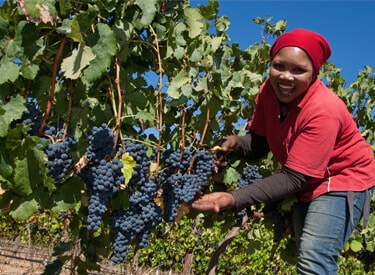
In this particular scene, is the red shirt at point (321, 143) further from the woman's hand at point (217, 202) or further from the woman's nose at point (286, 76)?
the woman's hand at point (217, 202)

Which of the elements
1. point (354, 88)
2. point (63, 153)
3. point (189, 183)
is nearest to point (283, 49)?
point (189, 183)

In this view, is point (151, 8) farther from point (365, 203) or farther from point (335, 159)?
point (365, 203)

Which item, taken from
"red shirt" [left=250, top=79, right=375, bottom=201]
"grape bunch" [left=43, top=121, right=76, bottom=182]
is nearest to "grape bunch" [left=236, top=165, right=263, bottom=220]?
"red shirt" [left=250, top=79, right=375, bottom=201]

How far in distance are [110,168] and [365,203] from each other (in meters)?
1.38

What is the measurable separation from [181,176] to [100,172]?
1.77ft

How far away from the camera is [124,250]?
2219 mm

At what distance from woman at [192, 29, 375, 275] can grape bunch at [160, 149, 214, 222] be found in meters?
0.08

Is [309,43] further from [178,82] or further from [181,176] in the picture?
[181,176]

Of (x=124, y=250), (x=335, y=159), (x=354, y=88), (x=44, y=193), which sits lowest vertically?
(x=124, y=250)

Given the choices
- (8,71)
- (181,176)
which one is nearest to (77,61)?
(8,71)

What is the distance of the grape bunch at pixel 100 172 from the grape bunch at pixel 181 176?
0.39 meters

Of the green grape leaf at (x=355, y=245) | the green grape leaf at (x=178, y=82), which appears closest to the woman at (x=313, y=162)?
the green grape leaf at (x=178, y=82)

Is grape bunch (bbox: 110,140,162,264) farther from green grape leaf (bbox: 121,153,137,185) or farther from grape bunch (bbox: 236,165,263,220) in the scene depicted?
grape bunch (bbox: 236,165,263,220)

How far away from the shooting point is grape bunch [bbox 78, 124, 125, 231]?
1972 mm
